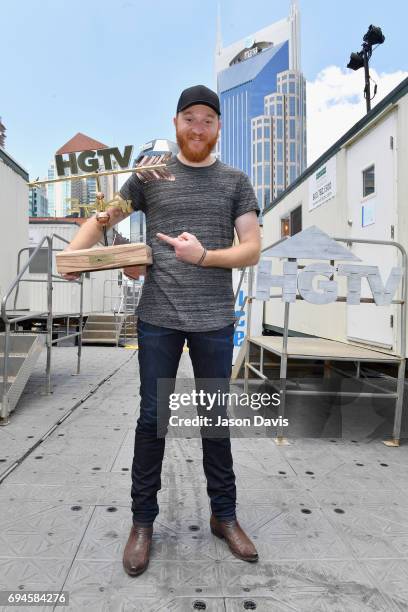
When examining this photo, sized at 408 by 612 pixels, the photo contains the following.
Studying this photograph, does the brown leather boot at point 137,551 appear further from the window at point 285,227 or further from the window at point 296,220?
the window at point 285,227

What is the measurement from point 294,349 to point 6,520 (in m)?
2.56

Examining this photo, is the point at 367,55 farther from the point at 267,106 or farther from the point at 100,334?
the point at 267,106

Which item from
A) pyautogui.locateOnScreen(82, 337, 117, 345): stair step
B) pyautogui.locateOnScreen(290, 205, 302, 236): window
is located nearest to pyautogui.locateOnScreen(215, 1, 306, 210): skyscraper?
pyautogui.locateOnScreen(82, 337, 117, 345): stair step

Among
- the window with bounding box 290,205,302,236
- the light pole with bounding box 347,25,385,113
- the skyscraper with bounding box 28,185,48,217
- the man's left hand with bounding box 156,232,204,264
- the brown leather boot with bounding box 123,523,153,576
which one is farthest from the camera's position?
the light pole with bounding box 347,25,385,113

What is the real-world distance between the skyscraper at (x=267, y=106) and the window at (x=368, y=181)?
4077 cm

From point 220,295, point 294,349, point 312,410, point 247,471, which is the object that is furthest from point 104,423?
point 220,295

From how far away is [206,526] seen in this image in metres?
2.10

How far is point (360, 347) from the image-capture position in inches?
170

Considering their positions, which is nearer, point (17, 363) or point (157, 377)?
point (157, 377)

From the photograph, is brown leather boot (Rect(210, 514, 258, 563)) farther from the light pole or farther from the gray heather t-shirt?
the light pole

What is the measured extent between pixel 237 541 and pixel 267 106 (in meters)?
57.8

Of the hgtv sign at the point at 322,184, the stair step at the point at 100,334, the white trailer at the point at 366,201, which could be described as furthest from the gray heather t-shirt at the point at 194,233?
the stair step at the point at 100,334

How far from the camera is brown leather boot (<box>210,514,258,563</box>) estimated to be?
1783 millimetres

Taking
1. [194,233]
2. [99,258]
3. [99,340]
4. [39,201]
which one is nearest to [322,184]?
[39,201]
